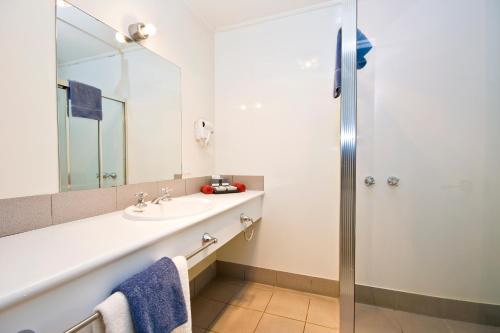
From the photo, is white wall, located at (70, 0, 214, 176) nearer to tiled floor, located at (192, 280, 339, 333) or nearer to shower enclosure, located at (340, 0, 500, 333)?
tiled floor, located at (192, 280, 339, 333)

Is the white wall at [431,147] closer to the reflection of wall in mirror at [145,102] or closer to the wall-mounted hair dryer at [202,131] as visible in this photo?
the wall-mounted hair dryer at [202,131]

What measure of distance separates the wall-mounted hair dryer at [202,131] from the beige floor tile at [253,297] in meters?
1.26

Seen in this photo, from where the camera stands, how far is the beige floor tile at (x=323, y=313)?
1.39 metres

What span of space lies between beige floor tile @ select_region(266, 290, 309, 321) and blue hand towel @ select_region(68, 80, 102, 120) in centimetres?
163

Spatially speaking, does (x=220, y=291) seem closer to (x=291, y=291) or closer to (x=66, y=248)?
(x=291, y=291)

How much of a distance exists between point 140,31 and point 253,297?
1.94 m

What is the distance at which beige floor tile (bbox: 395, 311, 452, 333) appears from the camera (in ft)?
4.25

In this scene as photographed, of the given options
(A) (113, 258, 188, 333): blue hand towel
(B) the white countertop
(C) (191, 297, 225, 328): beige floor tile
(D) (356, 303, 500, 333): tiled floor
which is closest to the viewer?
(B) the white countertop

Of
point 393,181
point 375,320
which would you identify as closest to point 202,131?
point 393,181

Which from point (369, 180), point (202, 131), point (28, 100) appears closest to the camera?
point (28, 100)

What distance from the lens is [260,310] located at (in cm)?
150

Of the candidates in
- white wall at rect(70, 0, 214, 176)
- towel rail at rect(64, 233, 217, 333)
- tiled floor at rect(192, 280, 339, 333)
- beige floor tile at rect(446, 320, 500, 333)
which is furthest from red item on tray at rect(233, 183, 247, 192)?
beige floor tile at rect(446, 320, 500, 333)

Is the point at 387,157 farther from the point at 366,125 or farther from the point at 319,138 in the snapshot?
the point at 319,138

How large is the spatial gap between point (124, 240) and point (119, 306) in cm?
19
